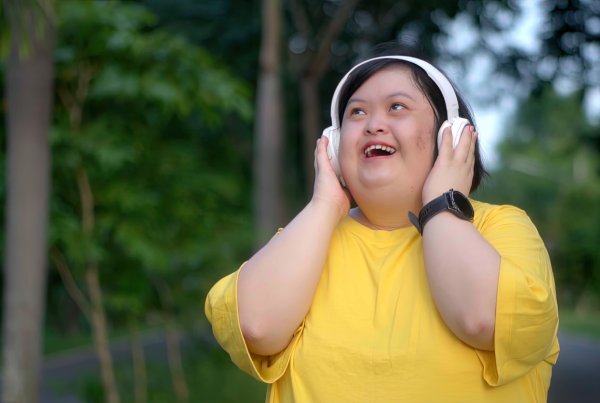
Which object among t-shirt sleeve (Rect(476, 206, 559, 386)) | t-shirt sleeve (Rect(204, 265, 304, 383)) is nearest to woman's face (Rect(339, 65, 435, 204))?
t-shirt sleeve (Rect(476, 206, 559, 386))

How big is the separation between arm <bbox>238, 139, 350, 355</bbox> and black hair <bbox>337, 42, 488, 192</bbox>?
1.04ft

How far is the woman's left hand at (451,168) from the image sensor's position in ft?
5.70

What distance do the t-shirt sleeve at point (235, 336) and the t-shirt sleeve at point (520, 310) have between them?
1.29 feet

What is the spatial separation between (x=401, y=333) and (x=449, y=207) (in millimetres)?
257

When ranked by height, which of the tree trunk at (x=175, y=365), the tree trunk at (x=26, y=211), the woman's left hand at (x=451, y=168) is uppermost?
the woman's left hand at (x=451, y=168)

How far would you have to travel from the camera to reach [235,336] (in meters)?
1.73

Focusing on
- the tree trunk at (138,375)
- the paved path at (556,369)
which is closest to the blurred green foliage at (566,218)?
the paved path at (556,369)

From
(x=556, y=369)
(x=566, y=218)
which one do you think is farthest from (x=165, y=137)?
(x=566, y=218)

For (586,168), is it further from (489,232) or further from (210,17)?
(489,232)

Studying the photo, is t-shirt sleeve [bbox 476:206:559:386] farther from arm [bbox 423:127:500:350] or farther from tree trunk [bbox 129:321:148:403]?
tree trunk [bbox 129:321:148:403]

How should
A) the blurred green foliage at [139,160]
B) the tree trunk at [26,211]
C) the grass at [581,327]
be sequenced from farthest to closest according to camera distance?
the grass at [581,327] < the blurred green foliage at [139,160] < the tree trunk at [26,211]

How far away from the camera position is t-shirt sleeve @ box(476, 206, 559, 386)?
155 cm

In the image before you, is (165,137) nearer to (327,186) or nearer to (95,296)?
(95,296)

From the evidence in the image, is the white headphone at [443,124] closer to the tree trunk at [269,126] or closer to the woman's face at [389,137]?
the woman's face at [389,137]
